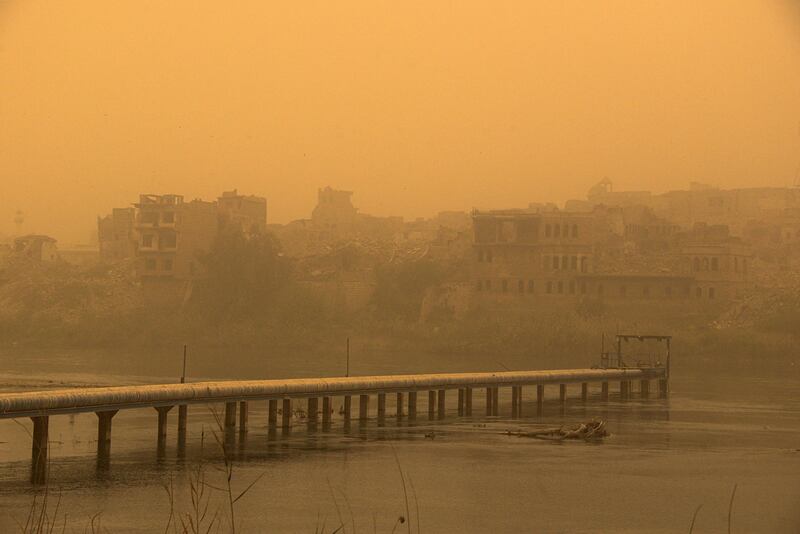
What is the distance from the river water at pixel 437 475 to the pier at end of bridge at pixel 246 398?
1.47 feet

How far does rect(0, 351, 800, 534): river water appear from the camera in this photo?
25.5 m

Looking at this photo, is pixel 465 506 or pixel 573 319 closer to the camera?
pixel 465 506

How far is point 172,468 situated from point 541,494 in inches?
297

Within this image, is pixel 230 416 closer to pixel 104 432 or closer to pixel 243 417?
pixel 243 417

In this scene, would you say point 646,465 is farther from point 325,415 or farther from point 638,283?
point 638,283

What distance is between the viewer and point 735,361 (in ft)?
314

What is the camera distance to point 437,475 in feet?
99.9

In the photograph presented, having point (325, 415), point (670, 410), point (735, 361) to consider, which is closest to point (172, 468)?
point (325, 415)

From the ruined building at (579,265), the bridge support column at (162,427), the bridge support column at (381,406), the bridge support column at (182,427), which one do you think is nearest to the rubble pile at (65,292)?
the ruined building at (579,265)

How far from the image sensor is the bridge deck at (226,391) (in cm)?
2855

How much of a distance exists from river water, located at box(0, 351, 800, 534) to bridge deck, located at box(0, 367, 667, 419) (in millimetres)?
812

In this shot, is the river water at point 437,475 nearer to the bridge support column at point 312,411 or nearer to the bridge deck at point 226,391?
the bridge support column at point 312,411

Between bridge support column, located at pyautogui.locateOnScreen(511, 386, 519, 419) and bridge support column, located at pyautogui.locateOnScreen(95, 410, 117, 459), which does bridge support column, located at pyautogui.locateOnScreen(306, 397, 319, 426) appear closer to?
bridge support column, located at pyautogui.locateOnScreen(511, 386, 519, 419)

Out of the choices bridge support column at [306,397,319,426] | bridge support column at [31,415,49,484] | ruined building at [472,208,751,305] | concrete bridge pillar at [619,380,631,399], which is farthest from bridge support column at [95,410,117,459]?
ruined building at [472,208,751,305]
